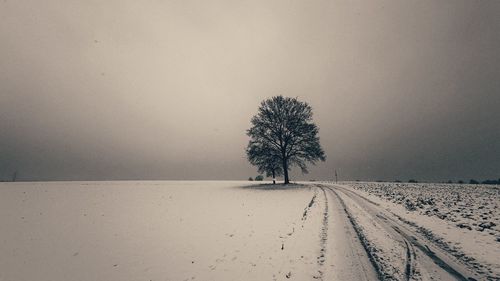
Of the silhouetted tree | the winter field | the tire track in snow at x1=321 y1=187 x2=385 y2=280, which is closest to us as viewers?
the tire track in snow at x1=321 y1=187 x2=385 y2=280

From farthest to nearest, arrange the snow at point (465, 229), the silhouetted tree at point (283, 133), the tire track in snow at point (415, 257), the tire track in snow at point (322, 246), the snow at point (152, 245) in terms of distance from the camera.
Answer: the silhouetted tree at point (283, 133)
the snow at point (152, 245)
the snow at point (465, 229)
the tire track in snow at point (322, 246)
the tire track in snow at point (415, 257)

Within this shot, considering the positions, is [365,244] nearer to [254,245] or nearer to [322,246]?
[322,246]

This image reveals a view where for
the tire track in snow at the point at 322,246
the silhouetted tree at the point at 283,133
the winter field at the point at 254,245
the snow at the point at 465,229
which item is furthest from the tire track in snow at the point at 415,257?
the silhouetted tree at the point at 283,133

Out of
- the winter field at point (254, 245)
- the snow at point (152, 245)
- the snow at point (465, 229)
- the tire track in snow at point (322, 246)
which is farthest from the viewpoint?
the snow at point (152, 245)

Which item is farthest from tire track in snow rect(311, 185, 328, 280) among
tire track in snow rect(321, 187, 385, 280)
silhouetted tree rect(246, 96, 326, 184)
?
silhouetted tree rect(246, 96, 326, 184)

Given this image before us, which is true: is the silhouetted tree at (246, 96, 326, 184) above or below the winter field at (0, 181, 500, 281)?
above

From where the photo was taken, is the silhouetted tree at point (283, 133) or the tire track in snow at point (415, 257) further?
the silhouetted tree at point (283, 133)

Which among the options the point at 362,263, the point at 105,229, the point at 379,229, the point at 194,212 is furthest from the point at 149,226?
the point at 379,229

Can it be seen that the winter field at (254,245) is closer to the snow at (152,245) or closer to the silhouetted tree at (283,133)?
the snow at (152,245)

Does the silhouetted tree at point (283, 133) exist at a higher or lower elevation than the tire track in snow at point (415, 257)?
higher

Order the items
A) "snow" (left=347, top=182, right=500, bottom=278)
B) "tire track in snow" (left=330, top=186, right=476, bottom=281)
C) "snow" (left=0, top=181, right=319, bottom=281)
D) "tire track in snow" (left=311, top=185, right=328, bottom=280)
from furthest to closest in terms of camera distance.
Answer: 1. "snow" (left=0, top=181, right=319, bottom=281)
2. "snow" (left=347, top=182, right=500, bottom=278)
3. "tire track in snow" (left=311, top=185, right=328, bottom=280)
4. "tire track in snow" (left=330, top=186, right=476, bottom=281)

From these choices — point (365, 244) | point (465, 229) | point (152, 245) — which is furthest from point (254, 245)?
point (465, 229)

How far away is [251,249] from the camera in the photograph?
825 cm

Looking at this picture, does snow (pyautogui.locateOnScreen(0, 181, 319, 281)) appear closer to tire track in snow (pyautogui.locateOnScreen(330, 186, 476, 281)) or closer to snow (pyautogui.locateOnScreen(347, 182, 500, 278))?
tire track in snow (pyautogui.locateOnScreen(330, 186, 476, 281))
